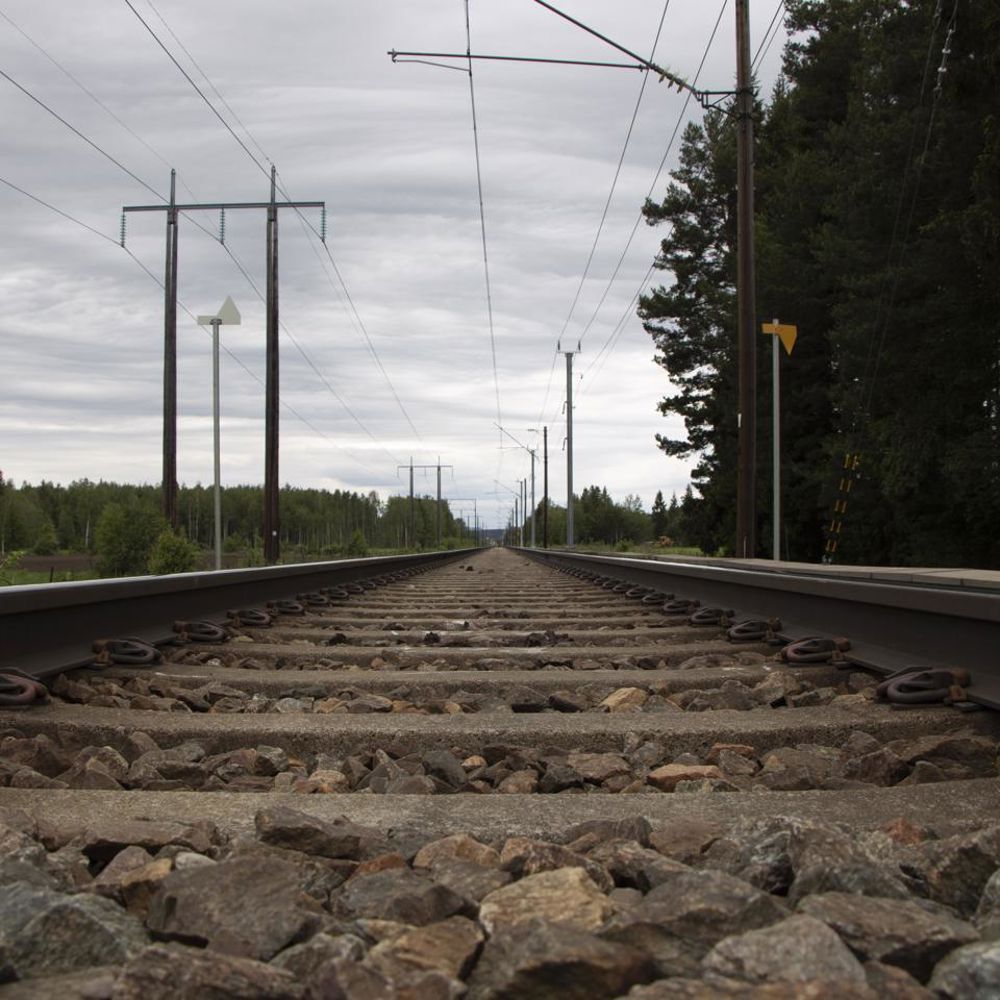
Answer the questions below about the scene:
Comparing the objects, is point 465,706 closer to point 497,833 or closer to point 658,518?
point 497,833

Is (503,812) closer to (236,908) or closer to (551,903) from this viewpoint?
(551,903)

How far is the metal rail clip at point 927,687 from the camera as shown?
3301mm

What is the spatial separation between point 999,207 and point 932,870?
58.7ft

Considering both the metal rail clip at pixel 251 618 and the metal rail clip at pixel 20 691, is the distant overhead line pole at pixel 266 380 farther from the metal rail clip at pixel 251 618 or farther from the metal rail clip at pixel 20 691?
the metal rail clip at pixel 20 691

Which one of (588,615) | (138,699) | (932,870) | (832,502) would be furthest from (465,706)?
(832,502)

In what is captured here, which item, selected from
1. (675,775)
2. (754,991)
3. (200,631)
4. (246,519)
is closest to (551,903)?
(754,991)

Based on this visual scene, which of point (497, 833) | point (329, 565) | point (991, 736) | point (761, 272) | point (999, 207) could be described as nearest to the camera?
point (497, 833)

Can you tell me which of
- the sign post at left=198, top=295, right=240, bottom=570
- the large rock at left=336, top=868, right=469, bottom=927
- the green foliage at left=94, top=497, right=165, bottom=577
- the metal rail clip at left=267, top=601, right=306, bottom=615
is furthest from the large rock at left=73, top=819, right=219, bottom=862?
the green foliage at left=94, top=497, right=165, bottom=577

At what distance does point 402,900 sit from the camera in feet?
5.05

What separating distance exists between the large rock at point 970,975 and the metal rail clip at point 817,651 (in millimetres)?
3146

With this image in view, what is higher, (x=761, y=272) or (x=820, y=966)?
(x=761, y=272)

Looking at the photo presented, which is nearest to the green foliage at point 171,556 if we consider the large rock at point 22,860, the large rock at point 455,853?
the large rock at point 22,860

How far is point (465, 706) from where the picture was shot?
12.5 ft

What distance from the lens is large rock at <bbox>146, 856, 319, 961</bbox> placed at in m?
1.42
